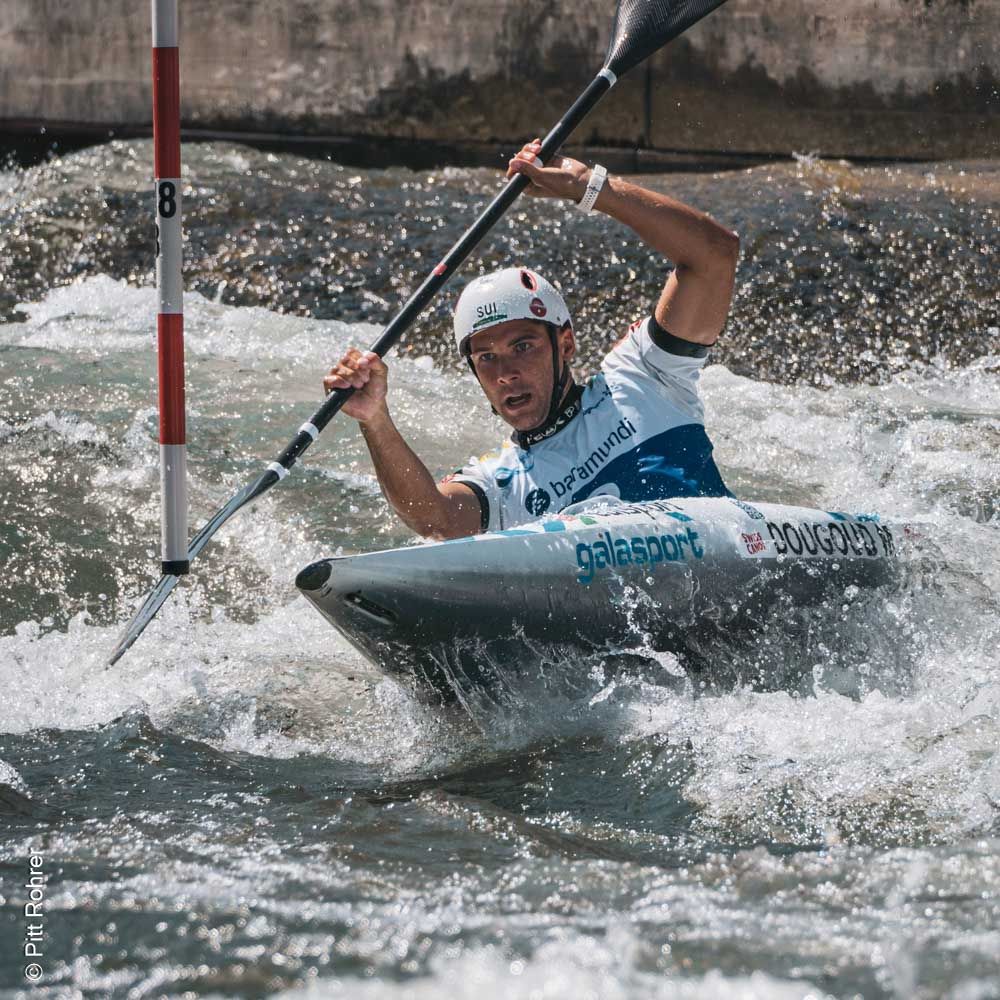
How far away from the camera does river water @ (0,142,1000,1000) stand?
2543mm

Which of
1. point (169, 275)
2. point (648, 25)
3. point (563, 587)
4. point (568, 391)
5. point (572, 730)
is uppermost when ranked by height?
point (648, 25)

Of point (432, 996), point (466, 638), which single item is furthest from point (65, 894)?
point (466, 638)

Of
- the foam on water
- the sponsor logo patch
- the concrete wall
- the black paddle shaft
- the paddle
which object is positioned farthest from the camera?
the concrete wall

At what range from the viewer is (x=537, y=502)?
14.5 ft

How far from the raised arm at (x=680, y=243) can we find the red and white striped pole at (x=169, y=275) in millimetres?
1132

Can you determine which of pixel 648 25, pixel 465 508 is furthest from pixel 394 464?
pixel 648 25

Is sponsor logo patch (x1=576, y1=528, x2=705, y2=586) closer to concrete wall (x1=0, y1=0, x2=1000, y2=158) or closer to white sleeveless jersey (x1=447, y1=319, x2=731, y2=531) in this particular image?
white sleeveless jersey (x1=447, y1=319, x2=731, y2=531)

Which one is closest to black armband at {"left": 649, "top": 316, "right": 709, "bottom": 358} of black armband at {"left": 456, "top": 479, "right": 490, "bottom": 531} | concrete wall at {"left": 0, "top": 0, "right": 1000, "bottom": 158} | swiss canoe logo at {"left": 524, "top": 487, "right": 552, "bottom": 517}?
swiss canoe logo at {"left": 524, "top": 487, "right": 552, "bottom": 517}

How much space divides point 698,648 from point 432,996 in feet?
6.17

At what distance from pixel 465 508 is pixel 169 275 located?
3.71 feet

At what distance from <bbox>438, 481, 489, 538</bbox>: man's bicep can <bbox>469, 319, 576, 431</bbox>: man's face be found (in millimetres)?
262

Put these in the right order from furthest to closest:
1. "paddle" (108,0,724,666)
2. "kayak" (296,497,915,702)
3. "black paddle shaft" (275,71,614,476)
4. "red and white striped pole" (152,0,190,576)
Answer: "black paddle shaft" (275,71,614,476) → "paddle" (108,0,724,666) → "red and white striped pole" (152,0,190,576) → "kayak" (296,497,915,702)

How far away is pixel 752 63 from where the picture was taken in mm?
10883

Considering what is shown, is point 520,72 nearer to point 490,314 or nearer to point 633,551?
point 490,314
